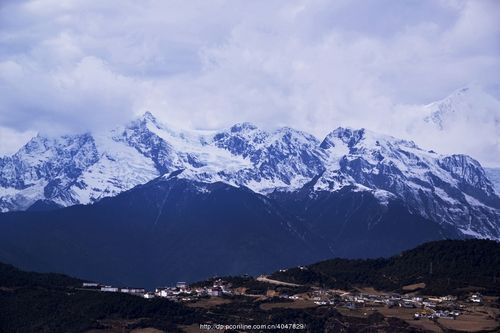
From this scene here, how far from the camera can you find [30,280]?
178m

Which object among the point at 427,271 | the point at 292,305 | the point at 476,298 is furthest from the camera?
the point at 427,271

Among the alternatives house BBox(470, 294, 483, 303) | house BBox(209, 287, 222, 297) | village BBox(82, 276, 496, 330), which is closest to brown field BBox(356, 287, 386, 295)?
village BBox(82, 276, 496, 330)

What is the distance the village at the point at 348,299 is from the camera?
526ft

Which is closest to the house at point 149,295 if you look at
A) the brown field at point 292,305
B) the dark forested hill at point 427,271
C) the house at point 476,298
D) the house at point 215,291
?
the house at point 215,291

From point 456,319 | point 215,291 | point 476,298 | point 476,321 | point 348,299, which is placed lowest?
point 476,321

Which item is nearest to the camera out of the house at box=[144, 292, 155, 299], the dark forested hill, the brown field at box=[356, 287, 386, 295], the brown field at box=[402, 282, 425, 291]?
the house at box=[144, 292, 155, 299]

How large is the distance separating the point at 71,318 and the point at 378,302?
41002mm

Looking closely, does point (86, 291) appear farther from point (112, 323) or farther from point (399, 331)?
point (399, 331)

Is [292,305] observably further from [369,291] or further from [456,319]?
[456,319]

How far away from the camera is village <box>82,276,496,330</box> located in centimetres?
16025

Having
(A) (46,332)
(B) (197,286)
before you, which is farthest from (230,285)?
(A) (46,332)

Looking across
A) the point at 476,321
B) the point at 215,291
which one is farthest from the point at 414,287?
the point at 215,291

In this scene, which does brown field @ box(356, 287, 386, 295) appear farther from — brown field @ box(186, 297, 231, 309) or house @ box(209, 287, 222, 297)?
brown field @ box(186, 297, 231, 309)

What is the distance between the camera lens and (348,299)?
16962 centimetres
